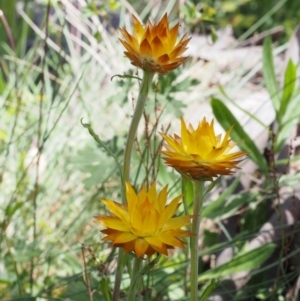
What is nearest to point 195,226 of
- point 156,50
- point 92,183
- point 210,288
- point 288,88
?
point 210,288

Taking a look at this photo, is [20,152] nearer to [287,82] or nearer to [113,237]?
[287,82]

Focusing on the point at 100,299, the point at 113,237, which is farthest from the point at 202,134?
the point at 100,299

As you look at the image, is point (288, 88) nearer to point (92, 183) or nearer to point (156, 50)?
point (92, 183)

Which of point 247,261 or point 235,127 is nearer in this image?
point 247,261

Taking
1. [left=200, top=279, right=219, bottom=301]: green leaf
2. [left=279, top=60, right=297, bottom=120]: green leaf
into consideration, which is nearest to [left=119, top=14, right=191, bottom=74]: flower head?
[left=200, top=279, right=219, bottom=301]: green leaf

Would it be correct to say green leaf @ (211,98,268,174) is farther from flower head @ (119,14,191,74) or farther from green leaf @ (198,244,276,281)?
flower head @ (119,14,191,74)


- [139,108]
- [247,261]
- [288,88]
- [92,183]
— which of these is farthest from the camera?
[288,88]
